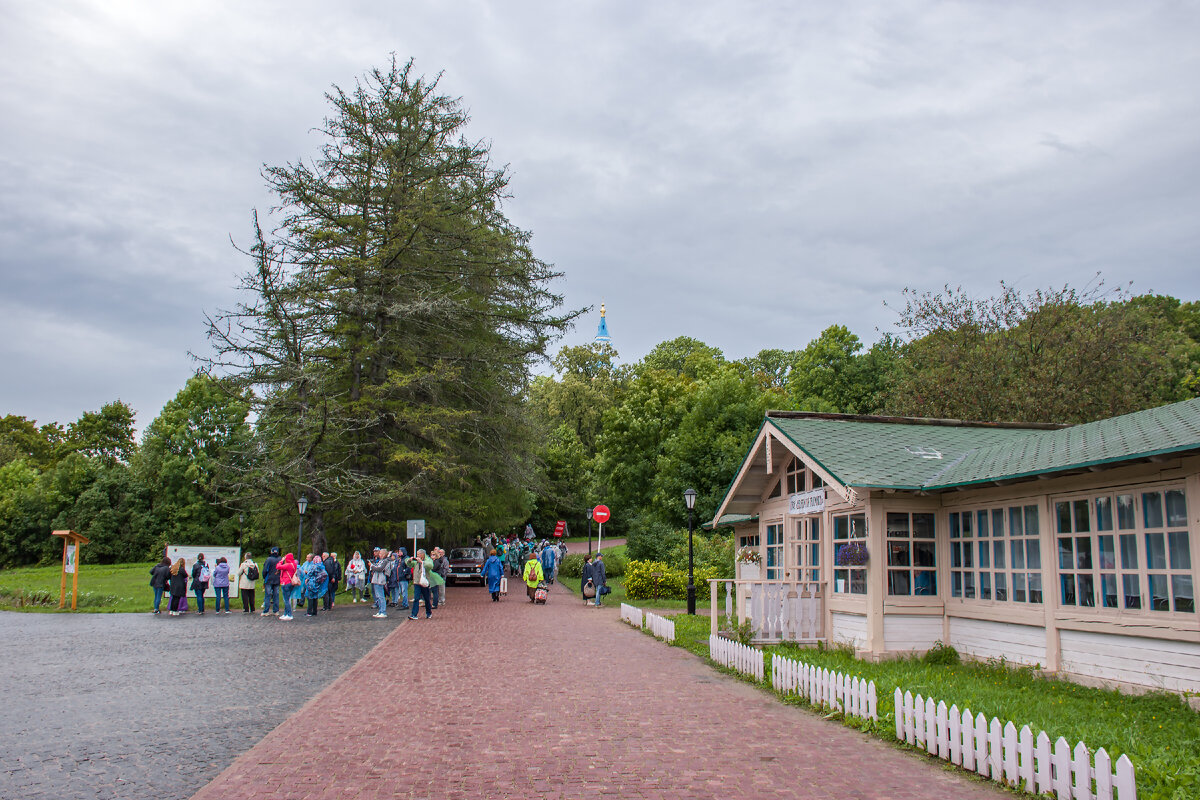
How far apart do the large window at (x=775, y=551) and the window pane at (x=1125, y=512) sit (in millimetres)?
7477

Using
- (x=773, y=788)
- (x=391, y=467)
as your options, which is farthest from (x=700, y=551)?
(x=773, y=788)

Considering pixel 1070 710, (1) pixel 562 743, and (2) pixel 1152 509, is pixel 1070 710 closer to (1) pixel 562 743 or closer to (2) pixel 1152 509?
(2) pixel 1152 509

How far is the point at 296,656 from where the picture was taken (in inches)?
538

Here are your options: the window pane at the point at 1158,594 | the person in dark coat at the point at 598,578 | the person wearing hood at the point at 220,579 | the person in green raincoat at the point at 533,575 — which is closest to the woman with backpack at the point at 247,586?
the person wearing hood at the point at 220,579

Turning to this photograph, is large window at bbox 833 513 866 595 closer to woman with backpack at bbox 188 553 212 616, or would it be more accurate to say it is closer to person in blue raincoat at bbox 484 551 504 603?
person in blue raincoat at bbox 484 551 504 603

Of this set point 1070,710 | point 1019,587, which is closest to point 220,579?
point 1019,587

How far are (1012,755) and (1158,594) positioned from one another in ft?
13.2

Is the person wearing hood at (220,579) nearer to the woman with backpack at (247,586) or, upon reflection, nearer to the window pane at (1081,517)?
the woman with backpack at (247,586)

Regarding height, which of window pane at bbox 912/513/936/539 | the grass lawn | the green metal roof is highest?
the green metal roof

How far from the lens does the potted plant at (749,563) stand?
695 inches

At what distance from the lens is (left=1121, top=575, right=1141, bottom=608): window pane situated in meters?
9.28

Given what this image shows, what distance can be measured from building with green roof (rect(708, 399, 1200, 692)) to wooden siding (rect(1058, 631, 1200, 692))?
0.02 metres

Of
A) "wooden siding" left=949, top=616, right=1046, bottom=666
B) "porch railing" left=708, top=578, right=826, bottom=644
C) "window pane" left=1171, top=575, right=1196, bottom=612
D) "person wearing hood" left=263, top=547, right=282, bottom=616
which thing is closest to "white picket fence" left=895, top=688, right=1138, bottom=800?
"window pane" left=1171, top=575, right=1196, bottom=612

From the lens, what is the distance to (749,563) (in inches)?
701
